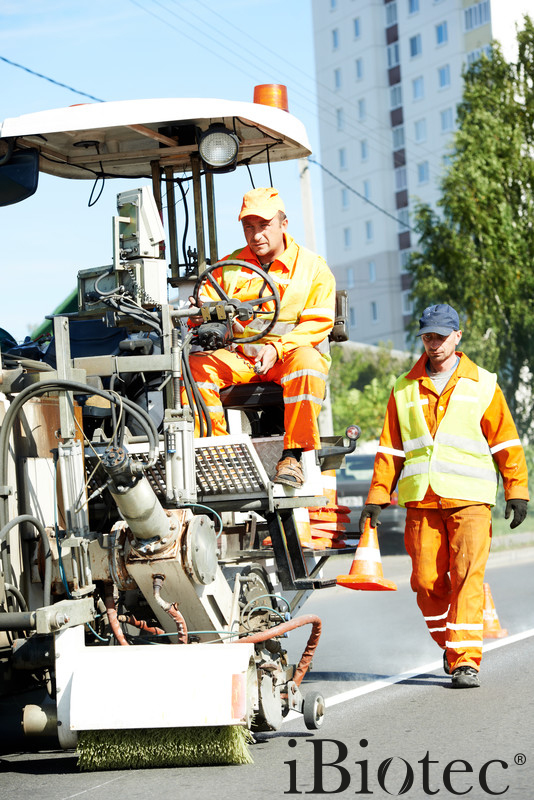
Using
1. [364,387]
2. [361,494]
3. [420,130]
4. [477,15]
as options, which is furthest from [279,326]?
[420,130]

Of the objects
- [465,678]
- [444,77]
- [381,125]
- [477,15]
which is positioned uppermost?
[477,15]

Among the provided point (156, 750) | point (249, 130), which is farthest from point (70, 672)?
point (249, 130)

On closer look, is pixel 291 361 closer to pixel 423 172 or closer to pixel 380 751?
pixel 380 751

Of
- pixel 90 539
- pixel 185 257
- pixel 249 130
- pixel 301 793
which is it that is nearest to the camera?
pixel 301 793

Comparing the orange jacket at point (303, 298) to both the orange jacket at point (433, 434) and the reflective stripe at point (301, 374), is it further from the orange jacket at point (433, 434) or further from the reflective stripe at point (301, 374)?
the orange jacket at point (433, 434)

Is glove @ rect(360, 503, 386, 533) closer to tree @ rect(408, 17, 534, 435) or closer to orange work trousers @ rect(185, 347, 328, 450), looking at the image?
orange work trousers @ rect(185, 347, 328, 450)

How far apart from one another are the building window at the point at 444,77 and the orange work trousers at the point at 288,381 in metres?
57.4

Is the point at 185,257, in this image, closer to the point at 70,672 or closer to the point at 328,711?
the point at 328,711

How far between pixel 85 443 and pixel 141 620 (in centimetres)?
82

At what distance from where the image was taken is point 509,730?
5496 mm

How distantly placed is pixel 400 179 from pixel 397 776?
62795 mm

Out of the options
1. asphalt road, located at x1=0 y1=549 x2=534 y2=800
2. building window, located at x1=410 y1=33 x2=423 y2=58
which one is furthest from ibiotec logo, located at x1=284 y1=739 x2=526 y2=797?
building window, located at x1=410 y1=33 x2=423 y2=58

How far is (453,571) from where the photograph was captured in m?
6.86

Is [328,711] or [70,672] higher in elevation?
[70,672]
